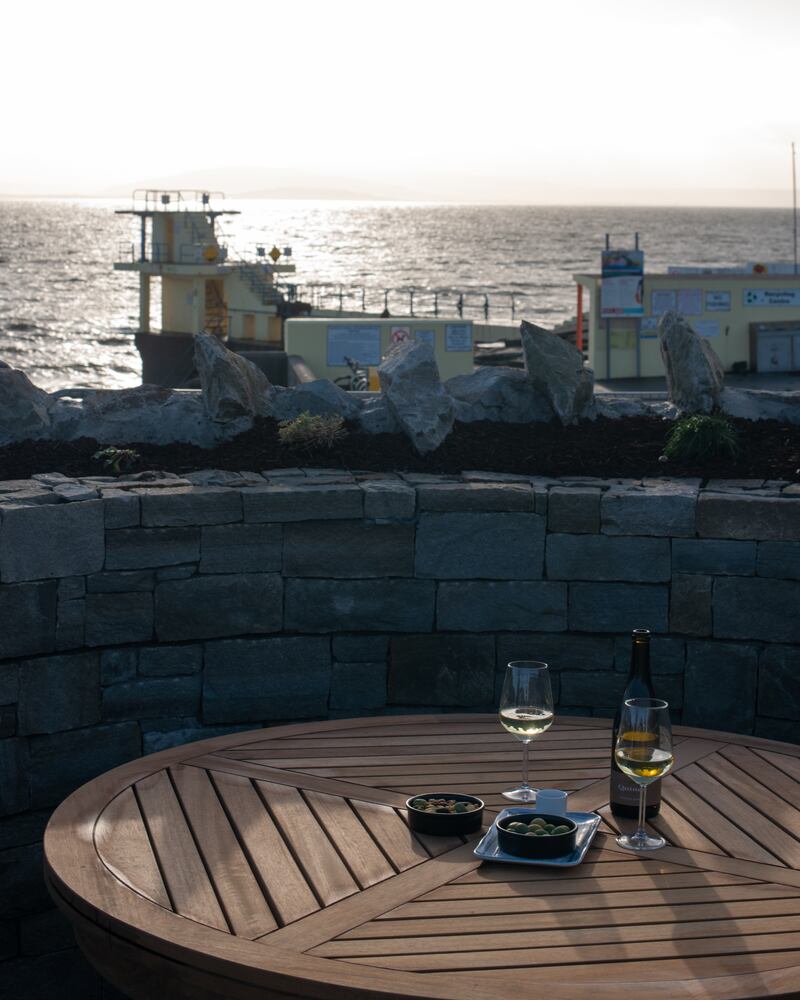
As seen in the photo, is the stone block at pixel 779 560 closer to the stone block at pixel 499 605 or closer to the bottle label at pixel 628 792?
the stone block at pixel 499 605

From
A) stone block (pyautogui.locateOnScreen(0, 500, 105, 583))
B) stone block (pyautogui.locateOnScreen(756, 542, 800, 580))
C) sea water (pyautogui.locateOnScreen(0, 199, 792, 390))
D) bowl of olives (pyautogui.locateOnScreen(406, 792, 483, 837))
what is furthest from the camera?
sea water (pyautogui.locateOnScreen(0, 199, 792, 390))

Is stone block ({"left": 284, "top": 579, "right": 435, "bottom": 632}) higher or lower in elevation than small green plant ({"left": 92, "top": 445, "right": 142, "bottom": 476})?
lower

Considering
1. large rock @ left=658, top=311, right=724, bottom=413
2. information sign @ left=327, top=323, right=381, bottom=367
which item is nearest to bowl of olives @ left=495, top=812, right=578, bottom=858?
large rock @ left=658, top=311, right=724, bottom=413

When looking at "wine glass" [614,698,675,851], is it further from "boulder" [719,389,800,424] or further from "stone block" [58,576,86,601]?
"boulder" [719,389,800,424]

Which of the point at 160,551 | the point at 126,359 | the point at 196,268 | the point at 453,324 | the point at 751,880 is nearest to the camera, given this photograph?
the point at 751,880

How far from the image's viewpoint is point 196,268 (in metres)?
31.0

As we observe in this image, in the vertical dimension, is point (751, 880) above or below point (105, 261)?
below

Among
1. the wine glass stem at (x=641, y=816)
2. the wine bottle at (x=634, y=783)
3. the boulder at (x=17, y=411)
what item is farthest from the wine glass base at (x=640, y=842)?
the boulder at (x=17, y=411)

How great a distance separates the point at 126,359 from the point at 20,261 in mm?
54513

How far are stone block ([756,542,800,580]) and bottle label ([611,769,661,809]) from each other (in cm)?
193

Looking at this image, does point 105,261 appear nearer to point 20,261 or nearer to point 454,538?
point 20,261

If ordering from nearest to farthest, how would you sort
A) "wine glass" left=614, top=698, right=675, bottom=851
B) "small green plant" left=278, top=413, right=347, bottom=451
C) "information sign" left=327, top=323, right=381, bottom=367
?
"wine glass" left=614, top=698, right=675, bottom=851, "small green plant" left=278, top=413, right=347, bottom=451, "information sign" left=327, top=323, right=381, bottom=367

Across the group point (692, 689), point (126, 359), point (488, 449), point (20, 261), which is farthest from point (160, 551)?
point (20, 261)

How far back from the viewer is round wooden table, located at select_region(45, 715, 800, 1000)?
2.42 m
